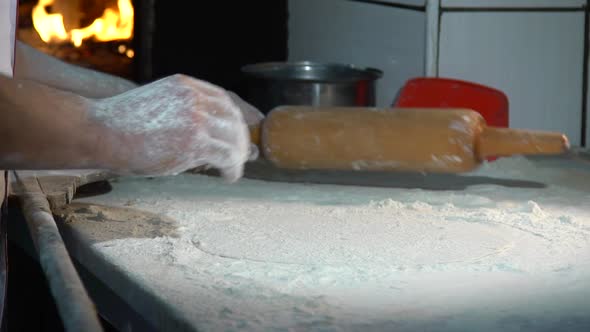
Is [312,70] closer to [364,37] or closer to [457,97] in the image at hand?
[364,37]

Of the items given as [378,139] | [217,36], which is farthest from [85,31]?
[378,139]

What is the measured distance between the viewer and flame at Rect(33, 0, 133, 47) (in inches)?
159

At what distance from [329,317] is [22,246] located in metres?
0.78

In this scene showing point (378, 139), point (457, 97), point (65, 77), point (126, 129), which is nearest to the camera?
point (126, 129)

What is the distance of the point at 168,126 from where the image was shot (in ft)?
3.99

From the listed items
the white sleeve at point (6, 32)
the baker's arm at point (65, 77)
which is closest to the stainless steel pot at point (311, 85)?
the baker's arm at point (65, 77)

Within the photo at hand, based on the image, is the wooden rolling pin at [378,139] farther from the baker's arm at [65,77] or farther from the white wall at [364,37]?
the white wall at [364,37]

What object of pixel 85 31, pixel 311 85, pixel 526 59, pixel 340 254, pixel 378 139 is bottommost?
pixel 340 254

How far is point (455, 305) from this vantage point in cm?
105

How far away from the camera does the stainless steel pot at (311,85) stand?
2.62 meters

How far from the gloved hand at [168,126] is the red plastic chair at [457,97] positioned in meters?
1.21

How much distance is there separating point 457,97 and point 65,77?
1.12m

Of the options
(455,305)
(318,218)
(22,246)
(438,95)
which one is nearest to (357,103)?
(438,95)

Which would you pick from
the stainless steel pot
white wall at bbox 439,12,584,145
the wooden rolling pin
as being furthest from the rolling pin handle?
white wall at bbox 439,12,584,145
